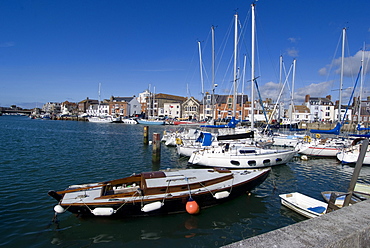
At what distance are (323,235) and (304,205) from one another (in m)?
10.2

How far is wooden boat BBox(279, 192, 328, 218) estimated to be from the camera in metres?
10.9

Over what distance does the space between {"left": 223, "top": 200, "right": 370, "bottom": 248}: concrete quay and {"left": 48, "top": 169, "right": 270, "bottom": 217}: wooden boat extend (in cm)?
774

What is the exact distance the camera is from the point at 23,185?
14961 millimetres

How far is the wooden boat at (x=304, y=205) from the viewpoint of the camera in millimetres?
10927

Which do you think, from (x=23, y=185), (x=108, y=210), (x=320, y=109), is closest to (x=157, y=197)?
(x=108, y=210)

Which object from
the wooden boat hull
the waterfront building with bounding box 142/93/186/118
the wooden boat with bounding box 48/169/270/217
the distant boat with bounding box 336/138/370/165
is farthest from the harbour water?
the waterfront building with bounding box 142/93/186/118

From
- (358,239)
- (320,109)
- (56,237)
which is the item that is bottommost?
(56,237)

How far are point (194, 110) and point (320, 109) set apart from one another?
5487 centimetres

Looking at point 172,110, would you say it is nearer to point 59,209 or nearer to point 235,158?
point 235,158

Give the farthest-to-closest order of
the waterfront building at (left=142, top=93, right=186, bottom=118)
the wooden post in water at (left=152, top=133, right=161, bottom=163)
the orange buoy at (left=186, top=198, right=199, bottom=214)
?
the waterfront building at (left=142, top=93, right=186, bottom=118) < the wooden post in water at (left=152, top=133, right=161, bottom=163) < the orange buoy at (left=186, top=198, right=199, bottom=214)

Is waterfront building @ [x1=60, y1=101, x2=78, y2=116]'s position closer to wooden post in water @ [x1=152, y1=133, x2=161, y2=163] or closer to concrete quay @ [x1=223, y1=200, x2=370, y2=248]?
wooden post in water @ [x1=152, y1=133, x2=161, y2=163]

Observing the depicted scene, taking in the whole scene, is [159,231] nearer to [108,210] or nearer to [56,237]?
[108,210]

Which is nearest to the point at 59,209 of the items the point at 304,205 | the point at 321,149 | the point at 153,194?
the point at 153,194

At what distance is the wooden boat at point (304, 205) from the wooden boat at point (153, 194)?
7.39 ft
